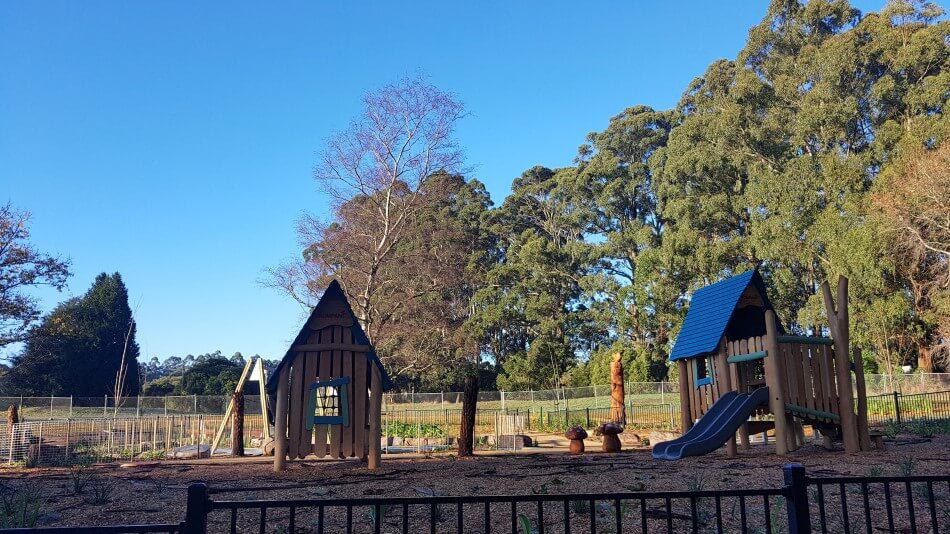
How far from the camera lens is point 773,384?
13188 mm

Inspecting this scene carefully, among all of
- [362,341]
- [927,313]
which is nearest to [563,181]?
[927,313]

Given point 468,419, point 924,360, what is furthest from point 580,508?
point 924,360

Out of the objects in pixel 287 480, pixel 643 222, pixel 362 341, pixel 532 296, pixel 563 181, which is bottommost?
pixel 287 480

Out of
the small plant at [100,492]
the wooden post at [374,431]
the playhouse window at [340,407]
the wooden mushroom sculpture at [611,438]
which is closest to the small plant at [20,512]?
the small plant at [100,492]

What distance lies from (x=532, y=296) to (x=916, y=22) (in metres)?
26.3

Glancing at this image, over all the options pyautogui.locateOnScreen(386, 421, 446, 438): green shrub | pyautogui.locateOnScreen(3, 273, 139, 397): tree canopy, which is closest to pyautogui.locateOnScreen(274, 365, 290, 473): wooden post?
pyautogui.locateOnScreen(386, 421, 446, 438): green shrub

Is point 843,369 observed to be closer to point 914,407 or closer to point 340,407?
point 340,407

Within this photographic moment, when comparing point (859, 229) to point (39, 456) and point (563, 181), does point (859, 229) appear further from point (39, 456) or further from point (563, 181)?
point (39, 456)

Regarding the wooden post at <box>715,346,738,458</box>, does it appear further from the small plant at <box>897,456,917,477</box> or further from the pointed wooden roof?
the pointed wooden roof

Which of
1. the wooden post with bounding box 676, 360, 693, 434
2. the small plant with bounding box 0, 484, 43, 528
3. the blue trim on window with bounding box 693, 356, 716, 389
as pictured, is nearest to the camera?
the small plant with bounding box 0, 484, 43, 528

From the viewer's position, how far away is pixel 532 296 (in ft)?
155

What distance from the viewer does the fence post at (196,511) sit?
3.55 meters

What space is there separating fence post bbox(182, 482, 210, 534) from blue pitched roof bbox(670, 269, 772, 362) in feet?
41.4

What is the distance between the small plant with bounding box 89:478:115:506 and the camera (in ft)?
31.6
